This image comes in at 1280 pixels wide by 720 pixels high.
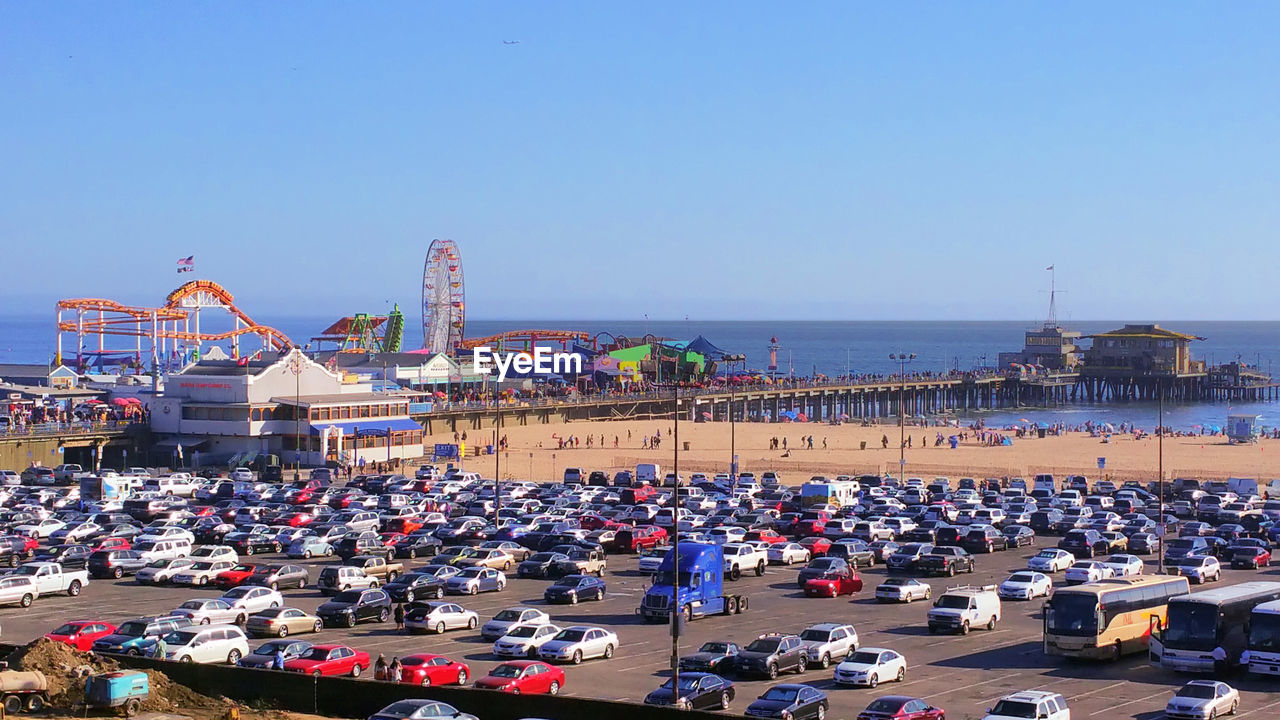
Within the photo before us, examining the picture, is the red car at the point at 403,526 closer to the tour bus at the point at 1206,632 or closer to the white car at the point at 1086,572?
the white car at the point at 1086,572

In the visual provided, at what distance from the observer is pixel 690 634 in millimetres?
32750

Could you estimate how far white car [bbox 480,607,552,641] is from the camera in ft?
103

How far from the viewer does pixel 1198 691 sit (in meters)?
24.2

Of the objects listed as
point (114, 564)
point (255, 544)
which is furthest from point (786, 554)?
point (114, 564)

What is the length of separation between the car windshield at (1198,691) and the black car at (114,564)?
93.9 feet

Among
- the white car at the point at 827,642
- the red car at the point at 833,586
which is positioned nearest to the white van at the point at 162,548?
the red car at the point at 833,586

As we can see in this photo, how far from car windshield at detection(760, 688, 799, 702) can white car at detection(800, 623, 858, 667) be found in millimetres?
4662

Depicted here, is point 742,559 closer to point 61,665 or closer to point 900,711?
point 900,711

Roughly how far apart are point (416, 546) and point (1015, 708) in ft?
86.4

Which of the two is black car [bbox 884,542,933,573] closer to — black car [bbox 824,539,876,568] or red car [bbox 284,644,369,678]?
black car [bbox 824,539,876,568]

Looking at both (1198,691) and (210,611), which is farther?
(210,611)

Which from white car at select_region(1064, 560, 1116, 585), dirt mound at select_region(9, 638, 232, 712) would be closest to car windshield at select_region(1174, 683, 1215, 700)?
white car at select_region(1064, 560, 1116, 585)

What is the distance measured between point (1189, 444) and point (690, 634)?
68.1 m

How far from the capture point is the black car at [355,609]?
109ft
